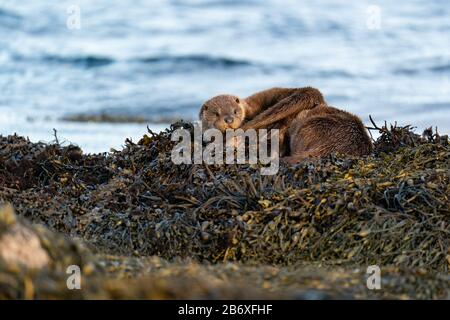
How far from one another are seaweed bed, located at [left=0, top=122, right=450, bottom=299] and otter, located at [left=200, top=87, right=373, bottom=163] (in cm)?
29

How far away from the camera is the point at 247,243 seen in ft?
17.8

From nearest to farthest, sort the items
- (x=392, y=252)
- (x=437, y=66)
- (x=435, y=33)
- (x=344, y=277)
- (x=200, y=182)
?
(x=344, y=277) → (x=392, y=252) → (x=200, y=182) → (x=437, y=66) → (x=435, y=33)

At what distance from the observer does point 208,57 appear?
18594 mm

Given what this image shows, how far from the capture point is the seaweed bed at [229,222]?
12.6ft

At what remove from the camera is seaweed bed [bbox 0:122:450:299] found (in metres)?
3.84

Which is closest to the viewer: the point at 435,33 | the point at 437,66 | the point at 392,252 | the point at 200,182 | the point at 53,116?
the point at 392,252

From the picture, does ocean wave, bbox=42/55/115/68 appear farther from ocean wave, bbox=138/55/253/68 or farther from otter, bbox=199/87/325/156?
otter, bbox=199/87/325/156

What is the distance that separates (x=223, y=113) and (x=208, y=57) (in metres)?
11.3

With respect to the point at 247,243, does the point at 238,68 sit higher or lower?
higher

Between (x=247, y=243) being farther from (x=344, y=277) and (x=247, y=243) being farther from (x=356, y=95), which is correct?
(x=356, y=95)

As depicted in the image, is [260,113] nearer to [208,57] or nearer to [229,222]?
[229,222]

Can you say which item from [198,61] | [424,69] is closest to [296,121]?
[424,69]

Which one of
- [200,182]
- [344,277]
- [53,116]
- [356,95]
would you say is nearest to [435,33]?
[356,95]
